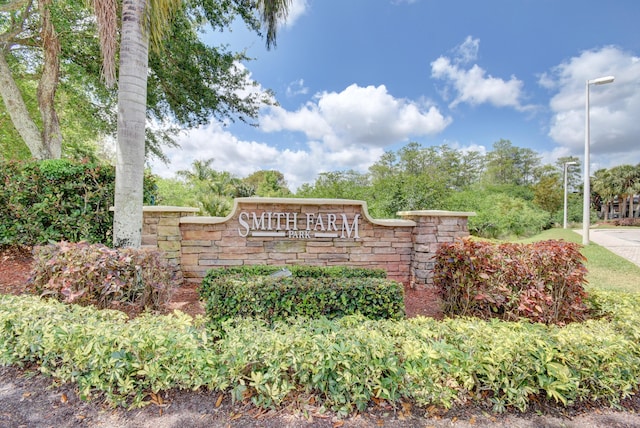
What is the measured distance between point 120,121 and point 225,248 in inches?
90.2

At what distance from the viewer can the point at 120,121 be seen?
3811 mm

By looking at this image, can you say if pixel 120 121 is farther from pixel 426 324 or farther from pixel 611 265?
pixel 611 265

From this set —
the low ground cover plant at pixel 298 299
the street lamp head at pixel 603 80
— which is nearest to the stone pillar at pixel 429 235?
the low ground cover plant at pixel 298 299

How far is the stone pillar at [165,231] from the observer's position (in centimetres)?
472

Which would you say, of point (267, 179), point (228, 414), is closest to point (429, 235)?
point (228, 414)

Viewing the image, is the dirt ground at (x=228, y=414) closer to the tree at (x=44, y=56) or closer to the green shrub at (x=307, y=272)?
the green shrub at (x=307, y=272)

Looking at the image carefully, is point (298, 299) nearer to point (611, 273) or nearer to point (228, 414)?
point (228, 414)

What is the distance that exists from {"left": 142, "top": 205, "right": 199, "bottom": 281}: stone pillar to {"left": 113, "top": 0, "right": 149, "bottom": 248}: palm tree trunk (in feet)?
3.01

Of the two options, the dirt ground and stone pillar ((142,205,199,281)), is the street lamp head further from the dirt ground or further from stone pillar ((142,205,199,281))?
stone pillar ((142,205,199,281))

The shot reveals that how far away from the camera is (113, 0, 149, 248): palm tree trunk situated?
3.77 meters

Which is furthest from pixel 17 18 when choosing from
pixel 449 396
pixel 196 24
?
pixel 449 396

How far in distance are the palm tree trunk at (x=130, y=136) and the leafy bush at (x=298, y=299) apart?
1.61 meters

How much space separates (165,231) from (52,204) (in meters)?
2.19

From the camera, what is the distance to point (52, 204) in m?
5.14
